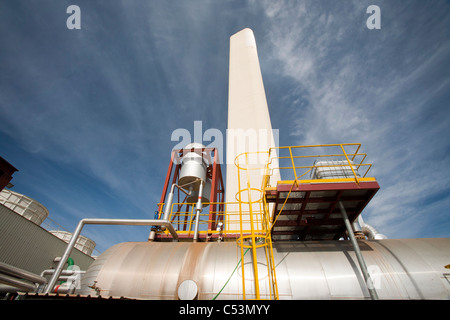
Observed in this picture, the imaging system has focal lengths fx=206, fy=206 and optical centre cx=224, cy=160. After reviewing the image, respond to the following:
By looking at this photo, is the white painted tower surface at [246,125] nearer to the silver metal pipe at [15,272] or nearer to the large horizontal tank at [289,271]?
the large horizontal tank at [289,271]

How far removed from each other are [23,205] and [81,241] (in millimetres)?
8802

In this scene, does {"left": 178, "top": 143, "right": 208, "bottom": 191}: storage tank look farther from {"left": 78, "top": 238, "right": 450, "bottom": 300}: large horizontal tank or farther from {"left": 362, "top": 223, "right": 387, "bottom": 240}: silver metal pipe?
{"left": 362, "top": 223, "right": 387, "bottom": 240}: silver metal pipe

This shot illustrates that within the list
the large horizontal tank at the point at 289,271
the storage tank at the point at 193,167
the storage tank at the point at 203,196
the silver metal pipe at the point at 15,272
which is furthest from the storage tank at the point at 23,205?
the large horizontal tank at the point at 289,271

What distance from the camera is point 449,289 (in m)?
5.61

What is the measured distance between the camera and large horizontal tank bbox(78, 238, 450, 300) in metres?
5.88

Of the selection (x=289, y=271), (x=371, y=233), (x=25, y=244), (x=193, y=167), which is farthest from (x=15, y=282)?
(x=371, y=233)

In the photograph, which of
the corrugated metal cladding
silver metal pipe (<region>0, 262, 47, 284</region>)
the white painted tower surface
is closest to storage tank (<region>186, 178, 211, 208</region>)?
the white painted tower surface

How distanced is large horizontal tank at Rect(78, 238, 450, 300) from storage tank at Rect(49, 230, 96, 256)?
87.7ft

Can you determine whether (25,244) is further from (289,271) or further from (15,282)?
(289,271)

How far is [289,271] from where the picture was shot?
249 inches
